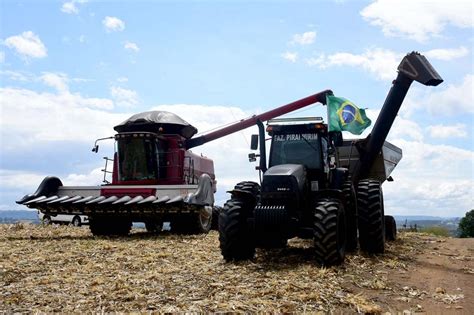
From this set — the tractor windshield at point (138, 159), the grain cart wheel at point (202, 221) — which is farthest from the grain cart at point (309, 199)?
the tractor windshield at point (138, 159)

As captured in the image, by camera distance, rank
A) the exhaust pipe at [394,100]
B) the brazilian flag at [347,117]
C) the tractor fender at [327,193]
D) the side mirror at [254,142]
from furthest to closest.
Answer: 1. the brazilian flag at [347,117]
2. the exhaust pipe at [394,100]
3. the side mirror at [254,142]
4. the tractor fender at [327,193]

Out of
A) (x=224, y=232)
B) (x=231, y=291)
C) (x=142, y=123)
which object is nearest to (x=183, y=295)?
(x=231, y=291)

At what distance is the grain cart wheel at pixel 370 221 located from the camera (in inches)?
448

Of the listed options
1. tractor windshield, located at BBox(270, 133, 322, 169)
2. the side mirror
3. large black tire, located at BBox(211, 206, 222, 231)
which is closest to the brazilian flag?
tractor windshield, located at BBox(270, 133, 322, 169)

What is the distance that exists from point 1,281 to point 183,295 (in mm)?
3534

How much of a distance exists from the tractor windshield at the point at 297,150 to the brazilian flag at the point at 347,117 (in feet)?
→ 12.7

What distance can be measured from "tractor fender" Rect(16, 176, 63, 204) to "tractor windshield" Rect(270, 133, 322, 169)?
9.16 meters

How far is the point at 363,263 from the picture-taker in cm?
1021

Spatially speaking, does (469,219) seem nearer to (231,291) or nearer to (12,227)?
(12,227)

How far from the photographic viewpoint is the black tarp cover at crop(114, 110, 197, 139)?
18.7m

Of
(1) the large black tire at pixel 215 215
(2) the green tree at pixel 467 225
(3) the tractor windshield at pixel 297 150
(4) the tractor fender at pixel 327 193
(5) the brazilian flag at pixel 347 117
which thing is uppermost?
(5) the brazilian flag at pixel 347 117

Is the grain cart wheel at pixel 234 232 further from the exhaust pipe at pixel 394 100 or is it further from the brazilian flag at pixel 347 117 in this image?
the exhaust pipe at pixel 394 100

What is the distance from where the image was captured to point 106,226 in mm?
17172

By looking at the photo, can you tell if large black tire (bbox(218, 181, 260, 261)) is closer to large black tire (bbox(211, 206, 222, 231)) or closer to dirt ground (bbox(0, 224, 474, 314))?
dirt ground (bbox(0, 224, 474, 314))
